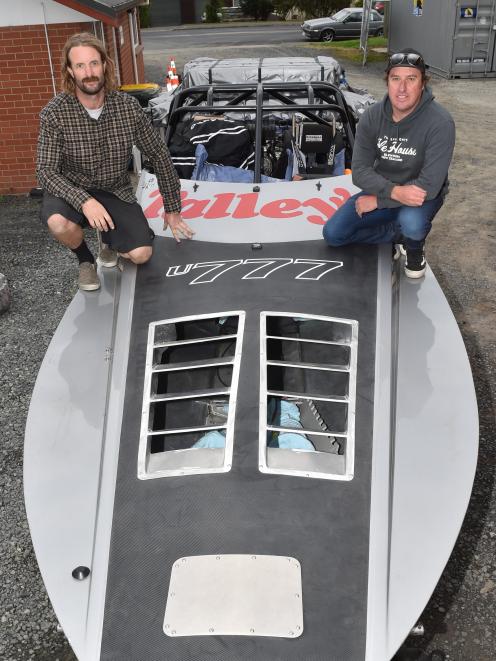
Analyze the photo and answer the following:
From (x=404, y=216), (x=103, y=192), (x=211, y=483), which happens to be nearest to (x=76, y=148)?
(x=103, y=192)

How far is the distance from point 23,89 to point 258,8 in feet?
119

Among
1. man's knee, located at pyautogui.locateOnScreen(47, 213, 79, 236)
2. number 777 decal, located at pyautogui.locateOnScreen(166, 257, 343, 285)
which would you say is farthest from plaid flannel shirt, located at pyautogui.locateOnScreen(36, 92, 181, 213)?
number 777 decal, located at pyautogui.locateOnScreen(166, 257, 343, 285)

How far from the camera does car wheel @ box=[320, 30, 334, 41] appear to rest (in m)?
26.9

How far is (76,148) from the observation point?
3.39 m

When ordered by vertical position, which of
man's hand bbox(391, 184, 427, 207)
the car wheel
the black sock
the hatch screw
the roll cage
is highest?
the roll cage

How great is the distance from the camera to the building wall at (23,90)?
7.98 meters

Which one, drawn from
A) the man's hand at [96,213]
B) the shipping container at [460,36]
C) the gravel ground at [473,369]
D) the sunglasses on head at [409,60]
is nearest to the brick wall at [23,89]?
the gravel ground at [473,369]

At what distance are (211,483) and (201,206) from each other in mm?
2015

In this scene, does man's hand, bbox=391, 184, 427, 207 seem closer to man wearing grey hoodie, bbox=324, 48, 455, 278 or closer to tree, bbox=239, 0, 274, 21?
man wearing grey hoodie, bbox=324, 48, 455, 278

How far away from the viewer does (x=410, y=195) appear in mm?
3197

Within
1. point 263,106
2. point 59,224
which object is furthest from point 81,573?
point 263,106

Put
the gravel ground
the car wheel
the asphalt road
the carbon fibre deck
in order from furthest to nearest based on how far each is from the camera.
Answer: the car wheel
the asphalt road
the gravel ground
the carbon fibre deck

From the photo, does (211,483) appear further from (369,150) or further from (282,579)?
(369,150)

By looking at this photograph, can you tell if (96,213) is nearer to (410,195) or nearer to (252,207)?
(252,207)
